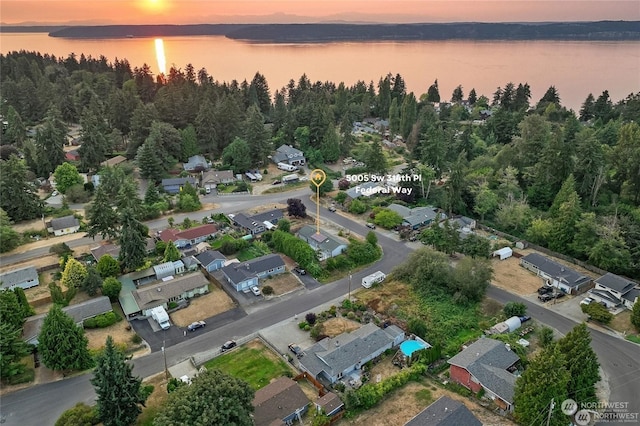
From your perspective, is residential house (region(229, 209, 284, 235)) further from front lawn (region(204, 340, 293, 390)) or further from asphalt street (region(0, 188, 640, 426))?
front lawn (region(204, 340, 293, 390))

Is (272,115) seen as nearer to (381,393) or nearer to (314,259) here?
(314,259)

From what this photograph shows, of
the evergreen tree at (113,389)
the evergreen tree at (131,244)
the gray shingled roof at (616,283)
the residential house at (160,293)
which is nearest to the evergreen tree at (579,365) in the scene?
the gray shingled roof at (616,283)

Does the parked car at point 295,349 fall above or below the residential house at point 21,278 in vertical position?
below

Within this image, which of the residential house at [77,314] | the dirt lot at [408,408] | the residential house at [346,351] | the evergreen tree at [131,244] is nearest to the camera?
the dirt lot at [408,408]

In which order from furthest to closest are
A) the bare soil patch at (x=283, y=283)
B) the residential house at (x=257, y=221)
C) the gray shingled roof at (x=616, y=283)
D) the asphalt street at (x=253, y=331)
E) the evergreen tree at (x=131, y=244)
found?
the residential house at (x=257, y=221) → the evergreen tree at (x=131, y=244) → the bare soil patch at (x=283, y=283) → the gray shingled roof at (x=616, y=283) → the asphalt street at (x=253, y=331)

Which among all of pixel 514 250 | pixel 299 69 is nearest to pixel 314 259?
pixel 514 250

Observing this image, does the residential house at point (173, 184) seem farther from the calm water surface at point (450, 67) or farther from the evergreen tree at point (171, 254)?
the calm water surface at point (450, 67)

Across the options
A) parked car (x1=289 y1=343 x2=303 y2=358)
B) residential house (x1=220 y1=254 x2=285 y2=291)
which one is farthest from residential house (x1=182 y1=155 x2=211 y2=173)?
parked car (x1=289 y1=343 x2=303 y2=358)
